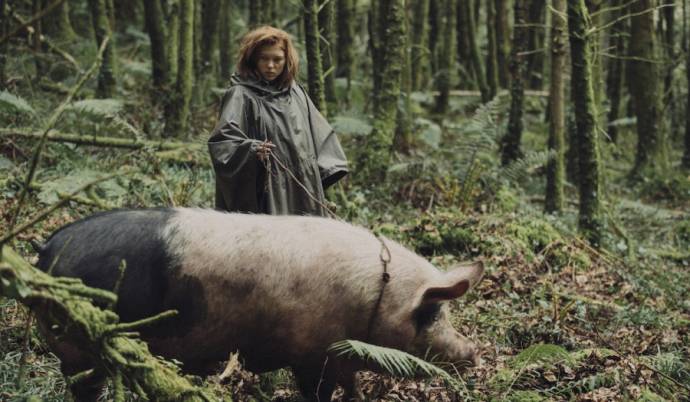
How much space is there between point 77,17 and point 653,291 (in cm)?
1760

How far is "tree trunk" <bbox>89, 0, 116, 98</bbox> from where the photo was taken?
1133cm

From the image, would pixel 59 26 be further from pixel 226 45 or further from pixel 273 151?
pixel 273 151

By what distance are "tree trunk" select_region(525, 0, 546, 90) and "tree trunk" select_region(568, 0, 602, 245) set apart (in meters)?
8.33

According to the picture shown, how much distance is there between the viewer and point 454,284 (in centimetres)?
405

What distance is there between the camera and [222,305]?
12.4 ft

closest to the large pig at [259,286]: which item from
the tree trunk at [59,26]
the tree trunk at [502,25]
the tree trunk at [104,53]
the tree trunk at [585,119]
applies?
the tree trunk at [585,119]

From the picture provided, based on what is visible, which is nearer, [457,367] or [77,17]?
[457,367]

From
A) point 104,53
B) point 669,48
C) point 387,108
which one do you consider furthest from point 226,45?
point 669,48

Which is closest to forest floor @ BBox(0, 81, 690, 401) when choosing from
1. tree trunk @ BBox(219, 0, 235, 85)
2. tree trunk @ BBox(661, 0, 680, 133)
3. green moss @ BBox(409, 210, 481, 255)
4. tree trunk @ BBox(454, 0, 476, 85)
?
green moss @ BBox(409, 210, 481, 255)

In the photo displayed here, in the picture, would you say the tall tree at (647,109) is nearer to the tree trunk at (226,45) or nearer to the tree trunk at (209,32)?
the tree trunk at (209,32)

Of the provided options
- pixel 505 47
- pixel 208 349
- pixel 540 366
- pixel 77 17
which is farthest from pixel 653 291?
pixel 77 17

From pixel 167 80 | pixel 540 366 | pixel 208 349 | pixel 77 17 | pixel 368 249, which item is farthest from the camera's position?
pixel 77 17

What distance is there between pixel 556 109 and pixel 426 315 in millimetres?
6340

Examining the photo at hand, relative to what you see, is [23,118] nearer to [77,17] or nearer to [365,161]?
[365,161]
